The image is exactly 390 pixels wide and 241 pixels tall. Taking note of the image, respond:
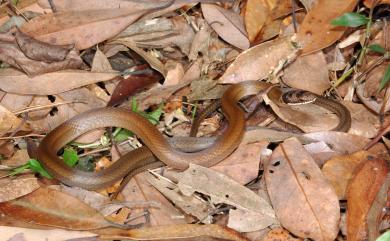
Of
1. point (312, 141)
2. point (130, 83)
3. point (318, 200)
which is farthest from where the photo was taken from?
point (130, 83)

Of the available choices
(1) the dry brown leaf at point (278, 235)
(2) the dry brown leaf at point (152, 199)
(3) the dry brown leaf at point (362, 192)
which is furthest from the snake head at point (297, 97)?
(2) the dry brown leaf at point (152, 199)

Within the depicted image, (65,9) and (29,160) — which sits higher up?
(65,9)

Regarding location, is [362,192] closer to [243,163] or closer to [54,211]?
[243,163]

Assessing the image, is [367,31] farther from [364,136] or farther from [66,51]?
[66,51]

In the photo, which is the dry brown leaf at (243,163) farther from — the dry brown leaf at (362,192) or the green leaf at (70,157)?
the green leaf at (70,157)

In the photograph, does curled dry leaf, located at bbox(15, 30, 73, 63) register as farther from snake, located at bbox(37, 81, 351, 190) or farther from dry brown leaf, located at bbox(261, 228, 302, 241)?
dry brown leaf, located at bbox(261, 228, 302, 241)

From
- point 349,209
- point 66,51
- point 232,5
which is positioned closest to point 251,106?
point 232,5
